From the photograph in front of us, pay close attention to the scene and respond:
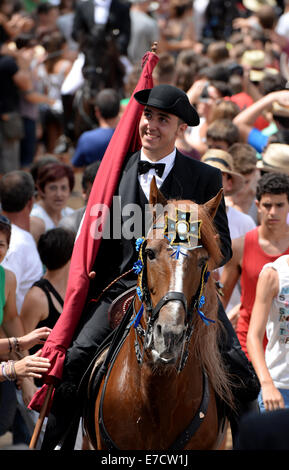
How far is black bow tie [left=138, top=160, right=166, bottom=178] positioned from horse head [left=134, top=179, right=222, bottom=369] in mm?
646

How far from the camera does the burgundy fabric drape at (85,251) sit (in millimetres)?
4539

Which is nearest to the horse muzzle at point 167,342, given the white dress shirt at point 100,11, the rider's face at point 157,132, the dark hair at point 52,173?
the rider's face at point 157,132

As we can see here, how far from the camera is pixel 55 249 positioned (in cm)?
597

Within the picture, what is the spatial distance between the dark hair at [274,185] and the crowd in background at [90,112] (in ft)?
0.11

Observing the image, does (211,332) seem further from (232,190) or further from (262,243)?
(232,190)

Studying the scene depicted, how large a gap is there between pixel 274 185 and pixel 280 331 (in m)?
1.25

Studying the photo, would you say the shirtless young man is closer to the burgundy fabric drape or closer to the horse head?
the burgundy fabric drape

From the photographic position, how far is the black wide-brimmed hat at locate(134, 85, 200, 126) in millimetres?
4781

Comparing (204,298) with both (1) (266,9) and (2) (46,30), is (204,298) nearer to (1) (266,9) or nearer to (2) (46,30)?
(1) (266,9)

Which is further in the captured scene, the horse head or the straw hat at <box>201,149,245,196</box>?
the straw hat at <box>201,149,245,196</box>

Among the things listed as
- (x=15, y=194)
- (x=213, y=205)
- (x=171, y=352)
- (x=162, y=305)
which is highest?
(x=15, y=194)

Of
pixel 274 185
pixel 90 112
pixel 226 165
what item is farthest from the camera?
pixel 90 112

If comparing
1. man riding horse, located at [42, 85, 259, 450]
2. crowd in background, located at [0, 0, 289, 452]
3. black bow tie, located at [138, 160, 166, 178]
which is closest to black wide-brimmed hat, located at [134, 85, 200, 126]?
man riding horse, located at [42, 85, 259, 450]

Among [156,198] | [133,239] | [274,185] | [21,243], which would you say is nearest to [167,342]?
[156,198]
